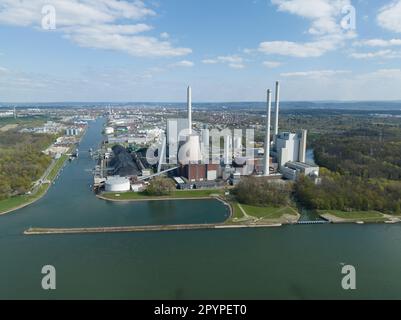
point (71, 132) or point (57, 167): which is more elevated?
point (71, 132)

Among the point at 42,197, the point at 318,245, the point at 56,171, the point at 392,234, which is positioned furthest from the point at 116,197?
the point at 392,234

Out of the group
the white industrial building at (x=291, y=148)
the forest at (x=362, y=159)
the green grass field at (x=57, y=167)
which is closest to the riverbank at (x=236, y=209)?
the green grass field at (x=57, y=167)

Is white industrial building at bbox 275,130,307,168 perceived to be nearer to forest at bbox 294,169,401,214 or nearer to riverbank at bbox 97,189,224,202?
forest at bbox 294,169,401,214

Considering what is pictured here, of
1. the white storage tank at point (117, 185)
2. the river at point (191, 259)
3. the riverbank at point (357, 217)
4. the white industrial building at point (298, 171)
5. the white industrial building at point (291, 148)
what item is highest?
the white industrial building at point (291, 148)

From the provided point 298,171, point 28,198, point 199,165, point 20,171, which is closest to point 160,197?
point 199,165

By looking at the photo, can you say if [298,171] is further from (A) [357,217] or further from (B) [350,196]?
(A) [357,217]

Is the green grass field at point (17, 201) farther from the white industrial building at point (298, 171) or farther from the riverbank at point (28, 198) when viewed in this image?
the white industrial building at point (298, 171)

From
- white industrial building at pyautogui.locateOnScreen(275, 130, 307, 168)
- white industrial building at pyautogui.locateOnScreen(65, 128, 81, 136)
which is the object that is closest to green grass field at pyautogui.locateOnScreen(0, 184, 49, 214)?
white industrial building at pyautogui.locateOnScreen(275, 130, 307, 168)

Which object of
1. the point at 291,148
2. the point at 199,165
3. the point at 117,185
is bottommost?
the point at 117,185

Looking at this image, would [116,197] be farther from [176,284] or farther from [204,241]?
[176,284]
